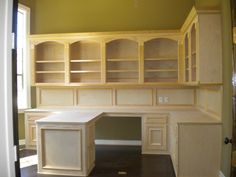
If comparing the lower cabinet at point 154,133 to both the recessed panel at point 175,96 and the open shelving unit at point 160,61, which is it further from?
the open shelving unit at point 160,61

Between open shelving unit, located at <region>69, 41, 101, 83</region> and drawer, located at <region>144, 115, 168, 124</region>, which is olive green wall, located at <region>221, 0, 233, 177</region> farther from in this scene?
open shelving unit, located at <region>69, 41, 101, 83</region>

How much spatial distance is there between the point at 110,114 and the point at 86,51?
4.93 ft

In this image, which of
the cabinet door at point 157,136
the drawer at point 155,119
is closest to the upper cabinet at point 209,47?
the drawer at point 155,119

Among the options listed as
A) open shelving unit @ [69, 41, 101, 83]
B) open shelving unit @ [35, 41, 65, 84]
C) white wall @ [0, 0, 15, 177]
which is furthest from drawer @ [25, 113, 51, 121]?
white wall @ [0, 0, 15, 177]

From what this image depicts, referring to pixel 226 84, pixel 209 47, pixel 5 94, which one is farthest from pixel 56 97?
pixel 5 94

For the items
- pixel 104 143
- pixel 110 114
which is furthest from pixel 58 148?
pixel 104 143

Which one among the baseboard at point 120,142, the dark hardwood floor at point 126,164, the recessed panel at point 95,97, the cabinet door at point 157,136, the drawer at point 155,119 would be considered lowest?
the dark hardwood floor at point 126,164

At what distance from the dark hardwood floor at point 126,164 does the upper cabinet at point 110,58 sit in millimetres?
1336

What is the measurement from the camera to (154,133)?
A: 4.65 m

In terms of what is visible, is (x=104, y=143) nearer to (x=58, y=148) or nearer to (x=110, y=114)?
(x=110, y=114)

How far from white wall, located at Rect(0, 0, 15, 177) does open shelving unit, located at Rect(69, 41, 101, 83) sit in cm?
425

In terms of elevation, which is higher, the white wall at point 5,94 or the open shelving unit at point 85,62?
the open shelving unit at point 85,62

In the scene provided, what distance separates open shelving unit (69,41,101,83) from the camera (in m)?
5.39

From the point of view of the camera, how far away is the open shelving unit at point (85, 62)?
212 inches
